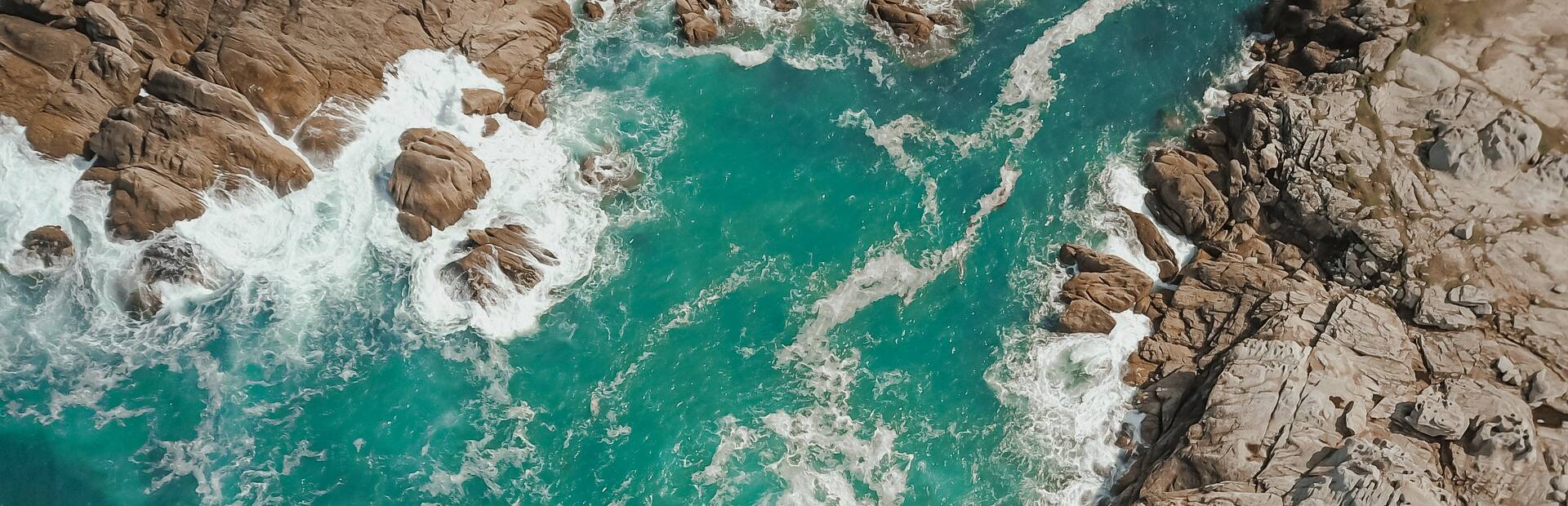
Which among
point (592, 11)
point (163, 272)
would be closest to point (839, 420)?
point (592, 11)

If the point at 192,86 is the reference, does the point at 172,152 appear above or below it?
below

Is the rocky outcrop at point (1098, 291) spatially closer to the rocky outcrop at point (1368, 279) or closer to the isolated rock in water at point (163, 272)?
the rocky outcrop at point (1368, 279)

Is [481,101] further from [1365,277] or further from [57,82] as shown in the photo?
[1365,277]

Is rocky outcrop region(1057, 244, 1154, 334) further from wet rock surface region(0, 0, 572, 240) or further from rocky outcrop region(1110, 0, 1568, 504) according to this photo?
wet rock surface region(0, 0, 572, 240)

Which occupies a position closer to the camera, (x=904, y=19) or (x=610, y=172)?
(x=610, y=172)

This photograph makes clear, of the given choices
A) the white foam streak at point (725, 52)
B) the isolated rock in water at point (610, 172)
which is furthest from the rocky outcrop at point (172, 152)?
the white foam streak at point (725, 52)

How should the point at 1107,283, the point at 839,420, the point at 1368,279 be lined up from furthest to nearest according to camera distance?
the point at 1107,283 → the point at 1368,279 → the point at 839,420

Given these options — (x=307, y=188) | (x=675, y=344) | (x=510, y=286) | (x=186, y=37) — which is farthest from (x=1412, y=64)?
(x=186, y=37)
